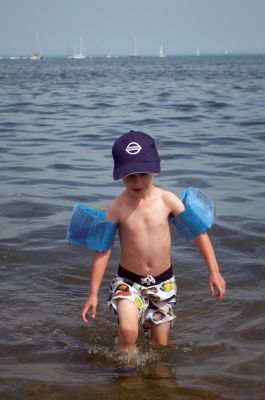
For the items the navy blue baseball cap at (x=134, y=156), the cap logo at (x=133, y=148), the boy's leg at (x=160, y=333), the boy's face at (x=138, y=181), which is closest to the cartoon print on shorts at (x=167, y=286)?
the boy's leg at (x=160, y=333)

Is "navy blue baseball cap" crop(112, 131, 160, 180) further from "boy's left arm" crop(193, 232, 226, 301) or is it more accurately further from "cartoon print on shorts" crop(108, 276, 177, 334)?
"cartoon print on shorts" crop(108, 276, 177, 334)

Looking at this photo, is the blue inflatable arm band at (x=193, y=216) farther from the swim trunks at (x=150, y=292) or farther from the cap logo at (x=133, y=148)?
the cap logo at (x=133, y=148)

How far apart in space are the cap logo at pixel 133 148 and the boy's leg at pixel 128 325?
2.87 feet

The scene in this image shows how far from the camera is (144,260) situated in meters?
3.92

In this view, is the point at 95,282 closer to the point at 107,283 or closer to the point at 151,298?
the point at 151,298

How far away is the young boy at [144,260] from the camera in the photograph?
12.4 ft

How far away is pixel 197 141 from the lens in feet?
39.5

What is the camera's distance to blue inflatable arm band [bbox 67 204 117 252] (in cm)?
382

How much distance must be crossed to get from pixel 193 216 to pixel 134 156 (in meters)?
0.58

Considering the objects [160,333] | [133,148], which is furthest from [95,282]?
[133,148]


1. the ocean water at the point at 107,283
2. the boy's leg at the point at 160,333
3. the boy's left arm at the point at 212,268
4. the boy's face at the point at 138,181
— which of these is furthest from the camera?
the boy's leg at the point at 160,333

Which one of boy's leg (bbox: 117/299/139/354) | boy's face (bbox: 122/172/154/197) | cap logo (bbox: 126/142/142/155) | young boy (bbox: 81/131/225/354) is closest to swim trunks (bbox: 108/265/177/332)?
young boy (bbox: 81/131/225/354)

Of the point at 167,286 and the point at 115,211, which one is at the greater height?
the point at 115,211

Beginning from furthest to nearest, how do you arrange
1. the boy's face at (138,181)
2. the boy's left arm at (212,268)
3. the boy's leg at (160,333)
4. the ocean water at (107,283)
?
1. the boy's leg at (160,333)
2. the boy's left arm at (212,268)
3. the boy's face at (138,181)
4. the ocean water at (107,283)
